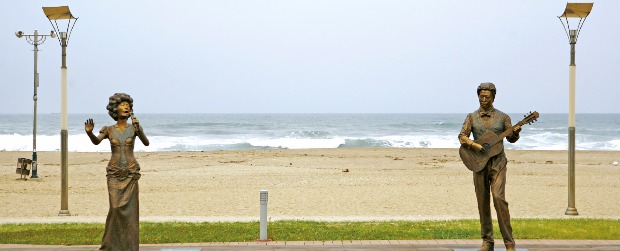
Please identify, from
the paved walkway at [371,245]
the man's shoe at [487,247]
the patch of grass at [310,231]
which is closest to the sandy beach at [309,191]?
the patch of grass at [310,231]

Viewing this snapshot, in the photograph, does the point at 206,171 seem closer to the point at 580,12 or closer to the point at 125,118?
the point at 580,12

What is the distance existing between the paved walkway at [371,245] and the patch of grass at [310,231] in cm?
46

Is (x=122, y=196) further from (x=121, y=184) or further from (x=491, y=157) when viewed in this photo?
(x=491, y=157)

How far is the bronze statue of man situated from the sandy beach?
19.6ft

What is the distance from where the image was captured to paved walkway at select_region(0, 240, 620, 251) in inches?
428

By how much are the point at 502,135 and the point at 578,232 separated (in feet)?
13.0

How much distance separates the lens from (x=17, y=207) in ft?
61.3

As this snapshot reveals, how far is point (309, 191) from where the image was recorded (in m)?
22.5

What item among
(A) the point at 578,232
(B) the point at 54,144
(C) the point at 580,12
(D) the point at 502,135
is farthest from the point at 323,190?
(B) the point at 54,144

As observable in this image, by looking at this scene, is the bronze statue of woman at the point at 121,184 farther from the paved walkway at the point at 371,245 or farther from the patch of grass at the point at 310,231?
the patch of grass at the point at 310,231

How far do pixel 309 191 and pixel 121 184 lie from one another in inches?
558

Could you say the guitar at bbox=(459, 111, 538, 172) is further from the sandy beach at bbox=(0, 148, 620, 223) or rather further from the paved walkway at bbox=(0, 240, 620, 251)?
the sandy beach at bbox=(0, 148, 620, 223)

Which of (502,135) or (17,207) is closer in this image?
(502,135)

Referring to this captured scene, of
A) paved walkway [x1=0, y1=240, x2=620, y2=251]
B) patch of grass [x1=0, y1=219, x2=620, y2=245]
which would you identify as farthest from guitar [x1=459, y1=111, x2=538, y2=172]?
patch of grass [x1=0, y1=219, x2=620, y2=245]
